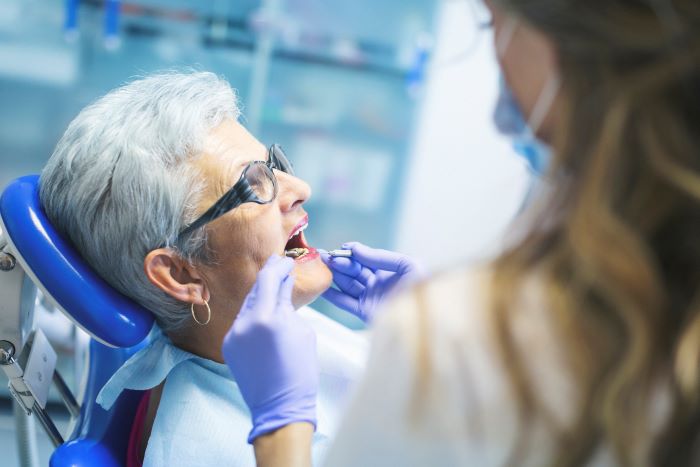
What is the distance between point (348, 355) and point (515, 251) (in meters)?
1.01

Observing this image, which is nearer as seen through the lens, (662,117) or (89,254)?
(662,117)

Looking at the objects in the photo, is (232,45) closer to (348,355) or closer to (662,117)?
(348,355)

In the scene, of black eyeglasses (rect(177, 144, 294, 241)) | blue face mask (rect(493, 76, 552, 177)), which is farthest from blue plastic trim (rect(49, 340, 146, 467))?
blue face mask (rect(493, 76, 552, 177))

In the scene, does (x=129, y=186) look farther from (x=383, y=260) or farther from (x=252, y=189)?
(x=383, y=260)

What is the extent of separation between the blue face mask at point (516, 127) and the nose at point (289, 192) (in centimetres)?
67

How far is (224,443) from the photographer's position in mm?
1332

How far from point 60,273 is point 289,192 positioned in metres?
0.49

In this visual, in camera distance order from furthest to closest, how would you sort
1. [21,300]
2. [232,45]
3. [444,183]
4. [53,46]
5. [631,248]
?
[444,183], [232,45], [53,46], [21,300], [631,248]

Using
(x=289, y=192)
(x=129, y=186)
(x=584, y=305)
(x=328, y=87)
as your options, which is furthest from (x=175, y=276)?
(x=328, y=87)

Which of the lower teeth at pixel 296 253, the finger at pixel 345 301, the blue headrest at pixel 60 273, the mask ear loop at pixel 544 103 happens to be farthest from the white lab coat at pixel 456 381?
the finger at pixel 345 301


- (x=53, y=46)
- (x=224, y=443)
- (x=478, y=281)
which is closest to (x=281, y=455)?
(x=224, y=443)

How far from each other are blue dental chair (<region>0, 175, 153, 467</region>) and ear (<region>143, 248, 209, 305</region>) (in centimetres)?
7

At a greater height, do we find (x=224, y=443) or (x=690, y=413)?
(x=690, y=413)

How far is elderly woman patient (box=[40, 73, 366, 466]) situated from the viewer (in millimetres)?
1325
